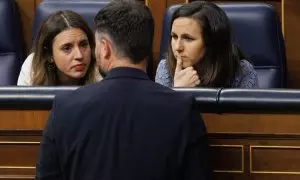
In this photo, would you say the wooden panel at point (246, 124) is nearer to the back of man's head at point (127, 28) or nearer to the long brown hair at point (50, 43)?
the back of man's head at point (127, 28)

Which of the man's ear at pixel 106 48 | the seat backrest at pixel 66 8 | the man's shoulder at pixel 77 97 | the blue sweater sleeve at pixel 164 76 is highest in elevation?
the man's ear at pixel 106 48

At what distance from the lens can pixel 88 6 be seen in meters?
1.69

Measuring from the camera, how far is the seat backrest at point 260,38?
1584 millimetres

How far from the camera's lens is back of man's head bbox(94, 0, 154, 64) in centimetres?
83

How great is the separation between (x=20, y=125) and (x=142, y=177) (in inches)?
9.2

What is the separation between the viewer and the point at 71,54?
58.2 inches

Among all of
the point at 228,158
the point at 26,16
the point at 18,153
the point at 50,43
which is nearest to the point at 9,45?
the point at 26,16

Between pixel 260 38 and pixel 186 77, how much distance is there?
268 millimetres

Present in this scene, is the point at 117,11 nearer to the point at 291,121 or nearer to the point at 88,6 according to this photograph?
the point at 291,121

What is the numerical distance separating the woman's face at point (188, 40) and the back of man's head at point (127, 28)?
0.57 m

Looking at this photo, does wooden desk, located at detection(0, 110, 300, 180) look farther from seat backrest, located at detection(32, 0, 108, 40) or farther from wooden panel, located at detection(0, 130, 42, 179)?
seat backrest, located at detection(32, 0, 108, 40)

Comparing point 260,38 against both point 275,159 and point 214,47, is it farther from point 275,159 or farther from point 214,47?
point 275,159

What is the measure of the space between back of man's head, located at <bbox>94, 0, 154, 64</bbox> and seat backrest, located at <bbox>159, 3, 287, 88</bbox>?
0.76m

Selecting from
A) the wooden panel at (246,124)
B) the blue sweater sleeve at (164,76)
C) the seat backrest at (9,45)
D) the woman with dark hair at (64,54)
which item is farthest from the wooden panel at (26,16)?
the wooden panel at (246,124)
